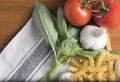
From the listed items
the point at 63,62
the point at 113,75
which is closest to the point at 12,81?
the point at 63,62

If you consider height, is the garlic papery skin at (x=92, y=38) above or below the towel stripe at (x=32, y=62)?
above

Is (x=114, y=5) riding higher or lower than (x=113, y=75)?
higher

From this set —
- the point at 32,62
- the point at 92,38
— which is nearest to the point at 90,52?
the point at 92,38

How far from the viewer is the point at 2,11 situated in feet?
2.75

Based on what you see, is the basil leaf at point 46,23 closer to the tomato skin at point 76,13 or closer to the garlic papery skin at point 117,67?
the tomato skin at point 76,13

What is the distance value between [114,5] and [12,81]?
0.29 m

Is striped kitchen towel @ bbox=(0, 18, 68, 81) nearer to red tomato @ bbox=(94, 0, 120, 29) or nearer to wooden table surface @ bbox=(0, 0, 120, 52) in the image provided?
wooden table surface @ bbox=(0, 0, 120, 52)

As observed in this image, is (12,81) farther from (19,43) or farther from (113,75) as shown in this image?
(113,75)

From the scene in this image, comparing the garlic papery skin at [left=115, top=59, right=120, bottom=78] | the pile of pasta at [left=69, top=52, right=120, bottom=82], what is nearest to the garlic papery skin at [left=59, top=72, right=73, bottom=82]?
the pile of pasta at [left=69, top=52, right=120, bottom=82]

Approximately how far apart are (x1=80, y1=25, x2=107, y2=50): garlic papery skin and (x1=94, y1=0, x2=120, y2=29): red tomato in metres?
0.02

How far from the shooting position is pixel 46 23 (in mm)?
802

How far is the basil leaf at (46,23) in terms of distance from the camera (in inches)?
31.4

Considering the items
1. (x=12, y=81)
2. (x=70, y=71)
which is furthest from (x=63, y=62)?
(x=12, y=81)

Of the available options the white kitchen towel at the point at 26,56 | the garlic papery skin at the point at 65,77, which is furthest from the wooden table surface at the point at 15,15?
the garlic papery skin at the point at 65,77
